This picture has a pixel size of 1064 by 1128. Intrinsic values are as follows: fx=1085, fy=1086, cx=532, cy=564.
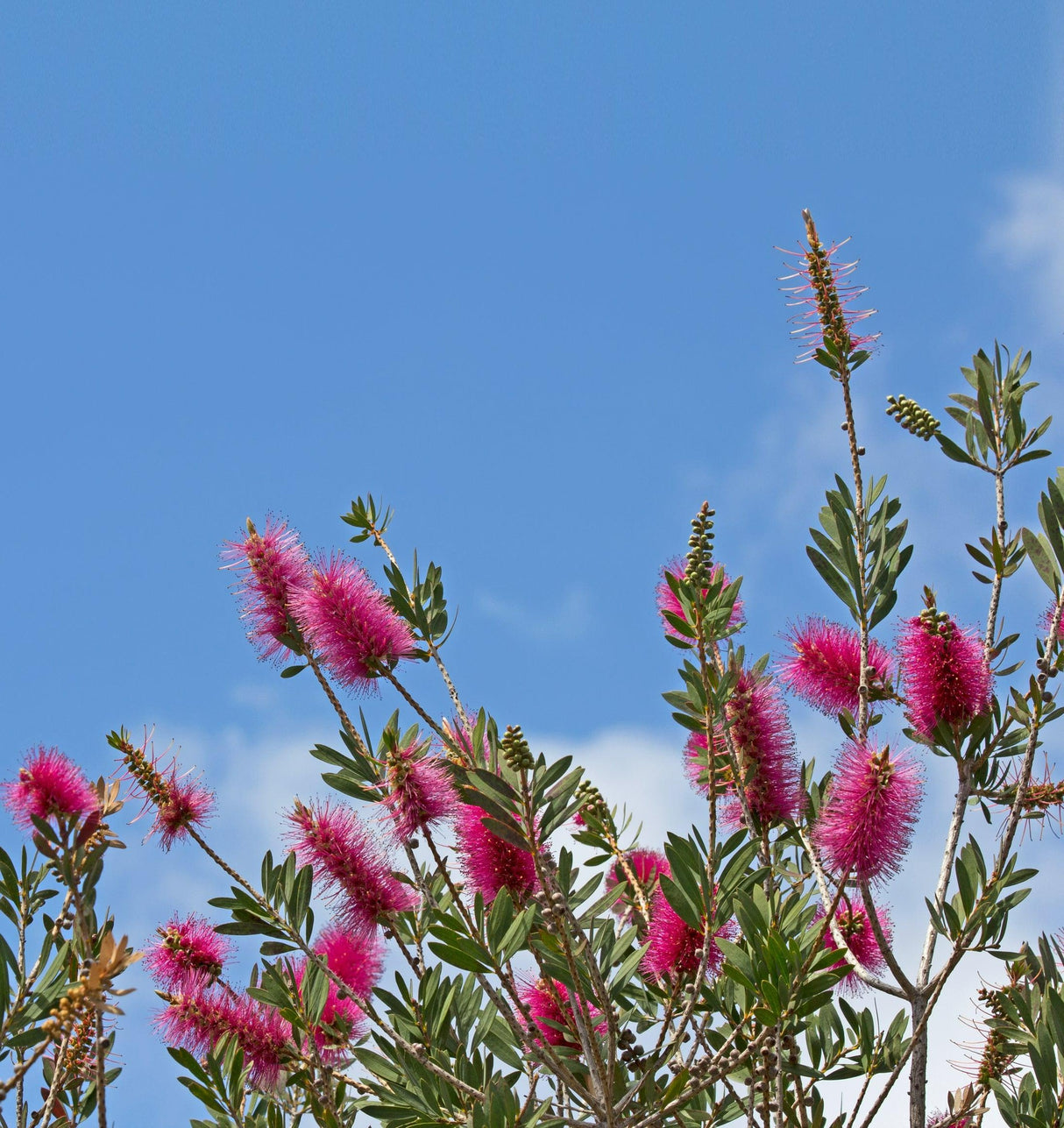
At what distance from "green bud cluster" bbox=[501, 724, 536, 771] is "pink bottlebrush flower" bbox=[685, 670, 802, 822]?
1.03m

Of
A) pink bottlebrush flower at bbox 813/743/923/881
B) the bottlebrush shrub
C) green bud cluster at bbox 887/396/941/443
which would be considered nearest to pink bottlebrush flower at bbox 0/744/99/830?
the bottlebrush shrub

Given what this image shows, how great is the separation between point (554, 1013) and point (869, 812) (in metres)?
1.08

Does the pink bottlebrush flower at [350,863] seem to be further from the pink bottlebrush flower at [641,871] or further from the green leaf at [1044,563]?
the green leaf at [1044,563]

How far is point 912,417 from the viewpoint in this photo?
3.71 m

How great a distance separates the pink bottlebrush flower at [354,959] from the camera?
353 centimetres

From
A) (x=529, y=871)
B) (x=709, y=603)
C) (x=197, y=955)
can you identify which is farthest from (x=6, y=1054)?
(x=709, y=603)

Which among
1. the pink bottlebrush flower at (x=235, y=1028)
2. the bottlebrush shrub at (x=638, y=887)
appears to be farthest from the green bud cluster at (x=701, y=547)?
the pink bottlebrush flower at (x=235, y=1028)

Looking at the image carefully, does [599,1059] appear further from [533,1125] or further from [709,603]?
[709,603]

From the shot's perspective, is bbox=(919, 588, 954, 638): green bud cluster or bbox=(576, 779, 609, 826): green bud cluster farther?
bbox=(576, 779, 609, 826): green bud cluster

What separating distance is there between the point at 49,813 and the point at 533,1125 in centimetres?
141

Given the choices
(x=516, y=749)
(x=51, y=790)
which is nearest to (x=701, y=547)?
(x=516, y=749)

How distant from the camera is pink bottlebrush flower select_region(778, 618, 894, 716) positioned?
346 centimetres

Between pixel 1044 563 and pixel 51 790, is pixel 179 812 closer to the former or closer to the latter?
pixel 51 790

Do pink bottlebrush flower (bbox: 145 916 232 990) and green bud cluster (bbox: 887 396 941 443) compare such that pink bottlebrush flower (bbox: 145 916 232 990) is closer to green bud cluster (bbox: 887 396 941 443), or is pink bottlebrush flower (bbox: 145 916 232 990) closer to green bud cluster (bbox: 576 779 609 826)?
green bud cluster (bbox: 576 779 609 826)
